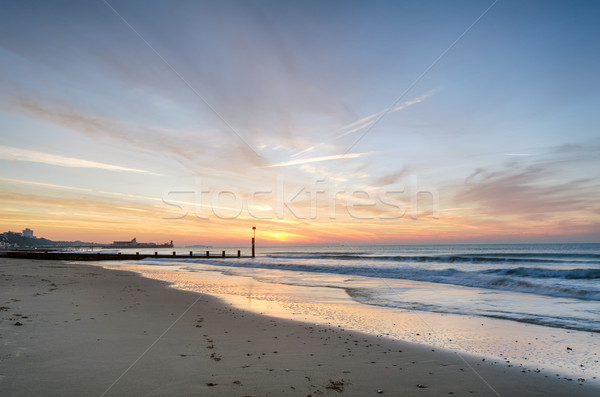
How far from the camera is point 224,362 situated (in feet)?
17.3

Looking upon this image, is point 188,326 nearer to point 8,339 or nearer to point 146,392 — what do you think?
point 8,339

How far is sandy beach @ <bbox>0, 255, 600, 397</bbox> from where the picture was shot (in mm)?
4344

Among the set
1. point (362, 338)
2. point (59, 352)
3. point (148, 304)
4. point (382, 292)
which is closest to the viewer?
point (59, 352)

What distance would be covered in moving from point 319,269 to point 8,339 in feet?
91.0

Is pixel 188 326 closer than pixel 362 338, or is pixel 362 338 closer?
pixel 362 338

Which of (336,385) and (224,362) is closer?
(336,385)

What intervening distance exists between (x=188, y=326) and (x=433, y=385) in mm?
5236

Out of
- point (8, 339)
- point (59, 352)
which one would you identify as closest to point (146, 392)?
point (59, 352)

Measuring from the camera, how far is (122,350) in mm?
5688

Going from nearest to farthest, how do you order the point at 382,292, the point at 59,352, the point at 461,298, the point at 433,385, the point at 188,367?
the point at 433,385 → the point at 188,367 → the point at 59,352 → the point at 461,298 → the point at 382,292

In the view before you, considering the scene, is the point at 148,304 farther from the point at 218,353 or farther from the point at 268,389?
the point at 268,389

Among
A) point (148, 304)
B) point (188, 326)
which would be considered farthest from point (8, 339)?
point (148, 304)

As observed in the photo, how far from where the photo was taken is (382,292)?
15531 mm

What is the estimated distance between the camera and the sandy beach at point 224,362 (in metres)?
4.34
